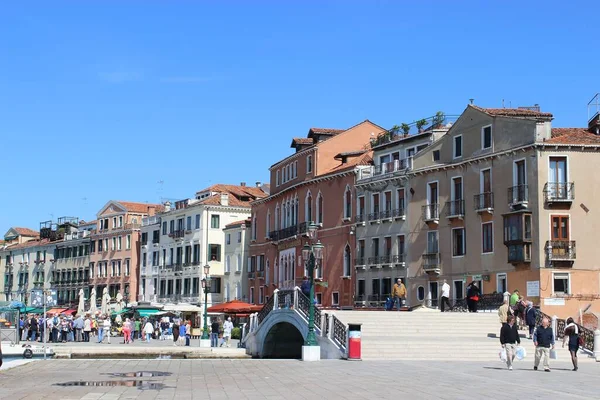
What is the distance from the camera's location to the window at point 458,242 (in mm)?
47688

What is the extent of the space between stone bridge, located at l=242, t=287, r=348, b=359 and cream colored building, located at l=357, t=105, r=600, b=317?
32.4ft

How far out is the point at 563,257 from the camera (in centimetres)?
4197

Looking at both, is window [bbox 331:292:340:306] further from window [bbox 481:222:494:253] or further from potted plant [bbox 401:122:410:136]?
window [bbox 481:222:494:253]

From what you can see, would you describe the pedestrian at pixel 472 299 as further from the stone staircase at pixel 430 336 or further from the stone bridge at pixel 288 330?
the stone bridge at pixel 288 330

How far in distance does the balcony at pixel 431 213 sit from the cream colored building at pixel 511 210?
5cm

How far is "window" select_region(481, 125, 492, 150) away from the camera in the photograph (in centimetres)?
4584

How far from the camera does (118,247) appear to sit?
94062mm

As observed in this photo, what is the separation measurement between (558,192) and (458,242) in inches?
285

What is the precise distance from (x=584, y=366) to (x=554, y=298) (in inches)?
555

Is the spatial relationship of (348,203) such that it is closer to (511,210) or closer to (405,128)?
(405,128)

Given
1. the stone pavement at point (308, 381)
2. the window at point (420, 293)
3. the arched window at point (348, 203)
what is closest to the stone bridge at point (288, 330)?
the stone pavement at point (308, 381)

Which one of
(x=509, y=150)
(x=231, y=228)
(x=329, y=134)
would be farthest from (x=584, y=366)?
(x=231, y=228)

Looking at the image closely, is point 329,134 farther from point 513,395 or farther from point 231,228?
point 513,395

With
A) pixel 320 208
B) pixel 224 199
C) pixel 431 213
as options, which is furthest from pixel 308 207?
pixel 224 199
